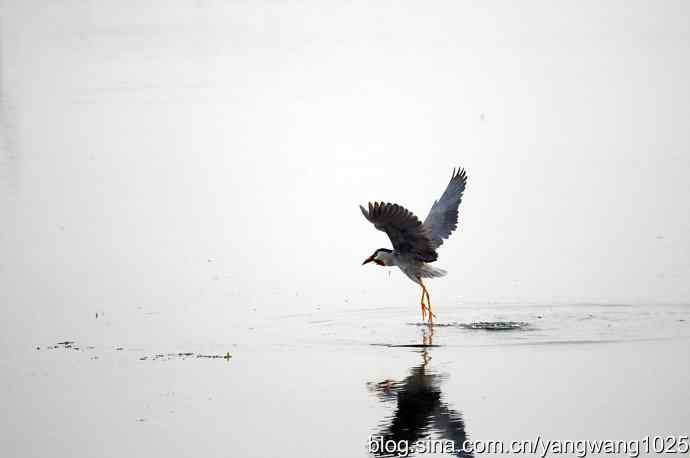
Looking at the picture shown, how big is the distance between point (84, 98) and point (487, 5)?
14926 mm

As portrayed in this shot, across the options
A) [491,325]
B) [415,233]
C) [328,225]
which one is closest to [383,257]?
[415,233]

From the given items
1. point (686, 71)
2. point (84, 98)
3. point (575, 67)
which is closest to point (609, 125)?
point (686, 71)

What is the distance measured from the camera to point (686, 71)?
90.3 feet

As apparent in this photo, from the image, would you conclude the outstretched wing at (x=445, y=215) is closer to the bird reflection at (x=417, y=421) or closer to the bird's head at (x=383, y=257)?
the bird's head at (x=383, y=257)

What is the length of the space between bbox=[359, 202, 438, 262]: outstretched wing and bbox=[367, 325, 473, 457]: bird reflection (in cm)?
313

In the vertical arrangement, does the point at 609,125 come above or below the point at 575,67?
below

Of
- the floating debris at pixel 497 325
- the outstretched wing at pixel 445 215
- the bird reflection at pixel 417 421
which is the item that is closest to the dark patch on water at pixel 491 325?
the floating debris at pixel 497 325

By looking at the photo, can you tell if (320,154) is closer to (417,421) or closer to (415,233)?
(415,233)

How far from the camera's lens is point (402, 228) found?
1256 cm

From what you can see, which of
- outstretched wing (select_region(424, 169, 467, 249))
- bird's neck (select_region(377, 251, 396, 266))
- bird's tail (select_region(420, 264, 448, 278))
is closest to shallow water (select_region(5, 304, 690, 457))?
bird's tail (select_region(420, 264, 448, 278))

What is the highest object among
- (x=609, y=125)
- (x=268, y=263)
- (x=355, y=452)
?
(x=609, y=125)

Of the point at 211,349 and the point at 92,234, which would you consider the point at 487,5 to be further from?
the point at 211,349

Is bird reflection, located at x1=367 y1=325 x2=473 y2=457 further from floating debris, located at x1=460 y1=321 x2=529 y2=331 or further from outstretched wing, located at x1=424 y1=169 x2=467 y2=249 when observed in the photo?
outstretched wing, located at x1=424 y1=169 x2=467 y2=249

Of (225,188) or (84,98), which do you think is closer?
(225,188)
